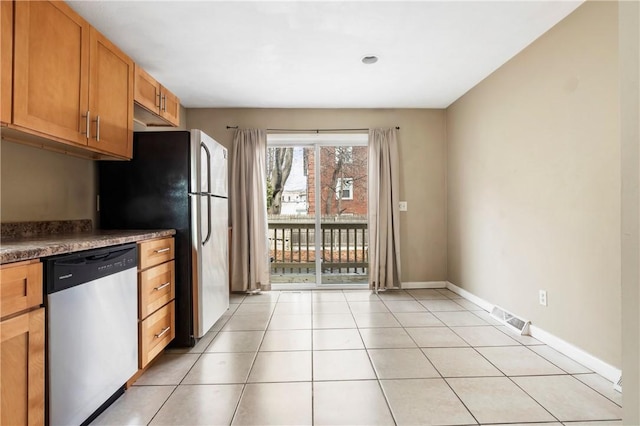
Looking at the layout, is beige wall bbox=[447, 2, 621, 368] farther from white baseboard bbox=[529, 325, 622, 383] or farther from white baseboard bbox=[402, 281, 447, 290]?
white baseboard bbox=[402, 281, 447, 290]

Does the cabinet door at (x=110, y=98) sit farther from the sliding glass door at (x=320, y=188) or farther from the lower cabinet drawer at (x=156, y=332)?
the sliding glass door at (x=320, y=188)

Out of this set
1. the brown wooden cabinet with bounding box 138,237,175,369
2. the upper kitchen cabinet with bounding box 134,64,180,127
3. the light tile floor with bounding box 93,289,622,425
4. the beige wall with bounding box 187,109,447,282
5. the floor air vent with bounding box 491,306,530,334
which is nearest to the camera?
the light tile floor with bounding box 93,289,622,425

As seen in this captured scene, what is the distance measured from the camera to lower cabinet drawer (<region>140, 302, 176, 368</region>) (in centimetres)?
200

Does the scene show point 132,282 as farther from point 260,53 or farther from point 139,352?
point 260,53

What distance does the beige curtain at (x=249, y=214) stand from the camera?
13.3 feet

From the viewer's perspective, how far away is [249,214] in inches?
161

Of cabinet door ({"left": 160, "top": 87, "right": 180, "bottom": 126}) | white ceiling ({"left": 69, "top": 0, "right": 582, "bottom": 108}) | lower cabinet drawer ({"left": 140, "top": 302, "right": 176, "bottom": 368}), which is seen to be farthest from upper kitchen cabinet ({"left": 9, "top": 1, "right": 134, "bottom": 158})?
lower cabinet drawer ({"left": 140, "top": 302, "right": 176, "bottom": 368})

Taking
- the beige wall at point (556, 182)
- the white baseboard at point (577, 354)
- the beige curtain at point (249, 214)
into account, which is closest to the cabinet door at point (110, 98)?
the beige curtain at point (249, 214)

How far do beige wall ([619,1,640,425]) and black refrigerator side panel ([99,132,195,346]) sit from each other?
2.42 metres

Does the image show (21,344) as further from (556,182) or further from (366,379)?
(556,182)

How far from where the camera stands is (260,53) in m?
2.71

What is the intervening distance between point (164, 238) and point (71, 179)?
2.78ft

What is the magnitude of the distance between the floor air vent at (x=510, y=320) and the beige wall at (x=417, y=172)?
120 cm

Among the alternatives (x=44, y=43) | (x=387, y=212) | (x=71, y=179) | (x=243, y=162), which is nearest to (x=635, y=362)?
(x=44, y=43)
